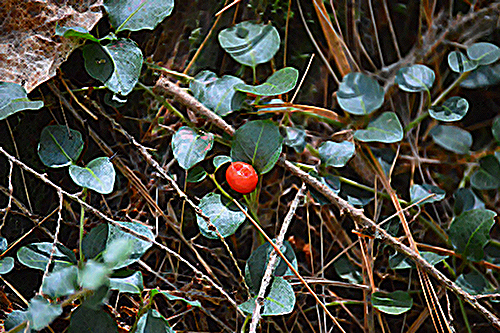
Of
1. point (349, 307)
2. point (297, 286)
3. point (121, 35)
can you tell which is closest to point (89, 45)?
point (121, 35)

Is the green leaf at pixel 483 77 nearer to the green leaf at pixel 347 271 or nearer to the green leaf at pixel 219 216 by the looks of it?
the green leaf at pixel 347 271

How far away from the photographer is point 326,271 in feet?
3.92

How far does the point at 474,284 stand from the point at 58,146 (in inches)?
42.3

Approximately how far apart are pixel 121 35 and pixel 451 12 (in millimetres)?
993

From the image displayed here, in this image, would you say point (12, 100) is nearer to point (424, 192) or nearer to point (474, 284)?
point (424, 192)

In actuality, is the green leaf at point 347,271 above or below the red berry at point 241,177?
below

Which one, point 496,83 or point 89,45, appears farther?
point 496,83

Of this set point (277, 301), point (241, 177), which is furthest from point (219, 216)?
point (277, 301)

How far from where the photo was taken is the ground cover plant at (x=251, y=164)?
0.91 meters

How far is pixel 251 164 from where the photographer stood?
979 millimetres

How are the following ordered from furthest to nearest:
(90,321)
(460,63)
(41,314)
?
1. (460,63)
2. (90,321)
3. (41,314)

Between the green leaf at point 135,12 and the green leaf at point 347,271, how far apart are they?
785mm

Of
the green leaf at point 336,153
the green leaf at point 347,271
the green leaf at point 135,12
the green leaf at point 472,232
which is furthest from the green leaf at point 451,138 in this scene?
the green leaf at point 135,12

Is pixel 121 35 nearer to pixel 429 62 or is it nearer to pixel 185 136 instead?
pixel 185 136
